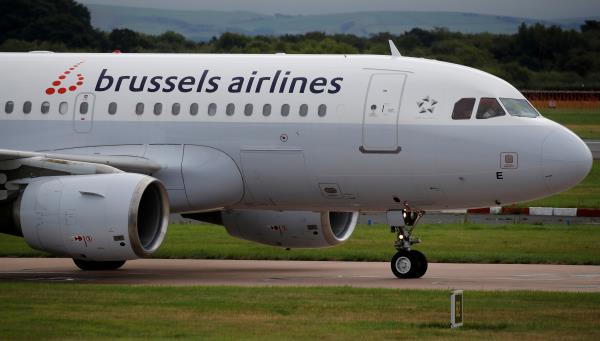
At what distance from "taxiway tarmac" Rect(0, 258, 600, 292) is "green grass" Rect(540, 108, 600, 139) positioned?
42.2m

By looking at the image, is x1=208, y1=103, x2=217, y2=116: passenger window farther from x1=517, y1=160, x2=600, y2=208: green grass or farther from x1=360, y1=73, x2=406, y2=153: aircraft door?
x1=517, y1=160, x2=600, y2=208: green grass

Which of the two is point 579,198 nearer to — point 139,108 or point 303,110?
point 303,110

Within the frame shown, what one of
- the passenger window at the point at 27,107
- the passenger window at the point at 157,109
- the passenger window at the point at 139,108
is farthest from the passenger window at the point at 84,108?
the passenger window at the point at 157,109

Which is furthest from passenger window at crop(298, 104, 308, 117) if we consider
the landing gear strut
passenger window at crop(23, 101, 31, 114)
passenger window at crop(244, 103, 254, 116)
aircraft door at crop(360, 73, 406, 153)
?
passenger window at crop(23, 101, 31, 114)

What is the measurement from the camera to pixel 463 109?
25.0m

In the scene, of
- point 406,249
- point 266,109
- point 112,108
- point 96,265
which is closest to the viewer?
point 406,249

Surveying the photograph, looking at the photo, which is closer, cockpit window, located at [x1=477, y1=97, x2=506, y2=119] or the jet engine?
the jet engine

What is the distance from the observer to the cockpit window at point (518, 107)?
24984 mm

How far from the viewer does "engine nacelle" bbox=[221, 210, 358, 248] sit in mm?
28156

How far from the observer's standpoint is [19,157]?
25.0m

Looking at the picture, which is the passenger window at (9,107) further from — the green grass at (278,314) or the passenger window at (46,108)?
the green grass at (278,314)

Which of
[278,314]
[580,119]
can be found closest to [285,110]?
[278,314]

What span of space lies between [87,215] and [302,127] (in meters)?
4.17

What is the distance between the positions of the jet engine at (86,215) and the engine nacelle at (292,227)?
4181 millimetres
